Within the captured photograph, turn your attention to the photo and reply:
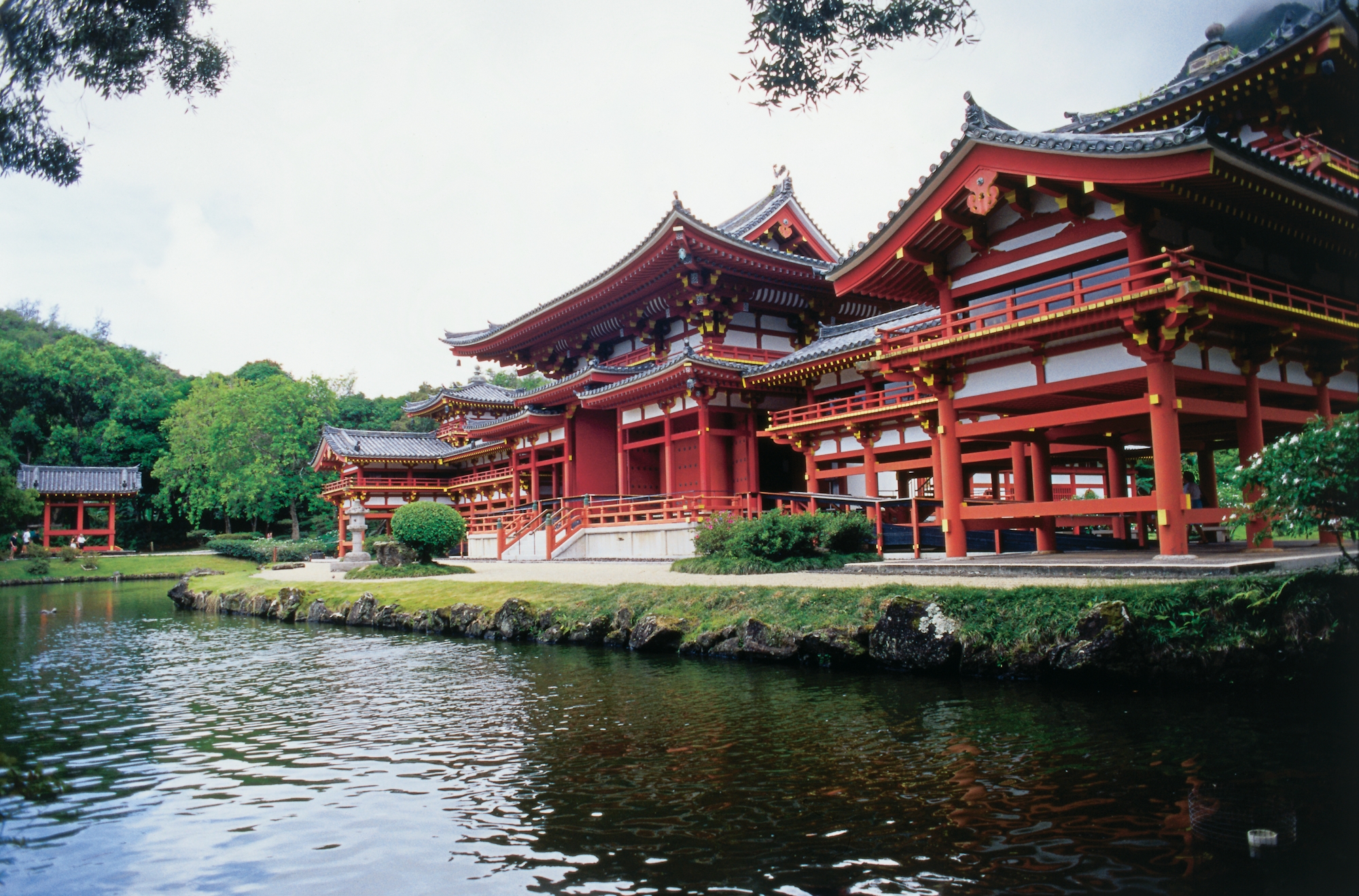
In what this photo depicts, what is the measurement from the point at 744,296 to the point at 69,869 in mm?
22562

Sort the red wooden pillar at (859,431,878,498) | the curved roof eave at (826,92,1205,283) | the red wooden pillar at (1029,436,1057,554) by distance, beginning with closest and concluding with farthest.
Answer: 1. the curved roof eave at (826,92,1205,283)
2. the red wooden pillar at (1029,436,1057,554)
3. the red wooden pillar at (859,431,878,498)

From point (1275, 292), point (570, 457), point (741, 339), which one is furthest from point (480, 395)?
point (1275, 292)

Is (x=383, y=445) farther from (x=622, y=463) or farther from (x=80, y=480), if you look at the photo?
(x=622, y=463)

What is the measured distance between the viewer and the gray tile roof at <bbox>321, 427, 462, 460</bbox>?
42.7 m

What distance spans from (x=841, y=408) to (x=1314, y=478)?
15484 mm

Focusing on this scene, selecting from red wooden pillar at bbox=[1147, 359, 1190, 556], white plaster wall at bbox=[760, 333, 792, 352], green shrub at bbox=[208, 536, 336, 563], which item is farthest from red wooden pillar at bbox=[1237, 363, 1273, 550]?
green shrub at bbox=[208, 536, 336, 563]

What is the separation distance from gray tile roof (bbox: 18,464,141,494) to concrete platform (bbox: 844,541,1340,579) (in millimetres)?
48521

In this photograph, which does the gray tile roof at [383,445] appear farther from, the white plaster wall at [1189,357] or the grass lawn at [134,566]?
the white plaster wall at [1189,357]

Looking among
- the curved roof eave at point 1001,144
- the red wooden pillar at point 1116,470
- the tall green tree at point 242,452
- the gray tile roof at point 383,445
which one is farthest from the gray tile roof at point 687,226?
the tall green tree at point 242,452

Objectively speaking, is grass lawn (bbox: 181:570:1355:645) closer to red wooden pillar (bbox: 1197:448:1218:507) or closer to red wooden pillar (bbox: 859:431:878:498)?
red wooden pillar (bbox: 859:431:878:498)

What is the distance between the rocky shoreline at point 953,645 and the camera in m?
7.84

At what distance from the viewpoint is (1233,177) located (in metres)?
11.2

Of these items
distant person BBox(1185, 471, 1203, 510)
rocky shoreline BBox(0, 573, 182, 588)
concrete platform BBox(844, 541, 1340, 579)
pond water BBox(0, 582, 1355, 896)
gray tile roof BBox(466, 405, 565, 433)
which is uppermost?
gray tile roof BBox(466, 405, 565, 433)

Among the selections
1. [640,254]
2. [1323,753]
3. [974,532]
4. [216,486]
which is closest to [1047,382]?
[974,532]
